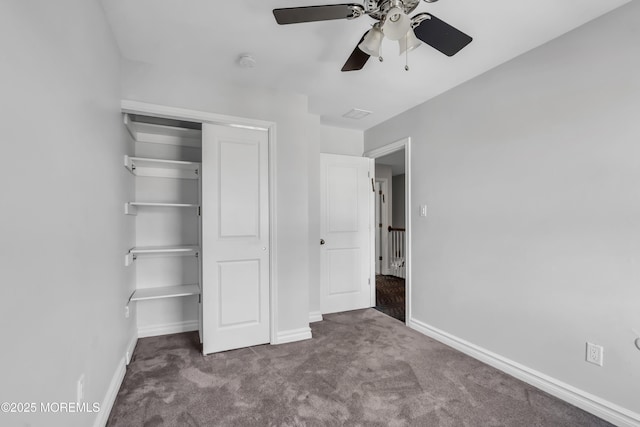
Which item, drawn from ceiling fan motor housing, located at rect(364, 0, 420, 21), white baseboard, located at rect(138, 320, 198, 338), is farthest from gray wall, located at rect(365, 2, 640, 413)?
white baseboard, located at rect(138, 320, 198, 338)

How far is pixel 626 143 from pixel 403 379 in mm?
2124

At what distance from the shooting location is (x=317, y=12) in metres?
1.45

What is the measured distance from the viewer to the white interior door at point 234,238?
2666 millimetres

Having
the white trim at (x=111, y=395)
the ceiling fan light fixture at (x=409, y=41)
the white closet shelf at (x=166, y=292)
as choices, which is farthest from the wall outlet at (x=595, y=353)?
the white closet shelf at (x=166, y=292)

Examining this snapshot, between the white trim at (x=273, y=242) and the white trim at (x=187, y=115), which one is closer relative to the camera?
the white trim at (x=187, y=115)

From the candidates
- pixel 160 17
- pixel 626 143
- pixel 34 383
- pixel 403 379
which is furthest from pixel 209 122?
pixel 626 143

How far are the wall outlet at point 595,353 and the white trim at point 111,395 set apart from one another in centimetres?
297

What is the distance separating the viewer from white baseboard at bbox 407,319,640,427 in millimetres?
1748

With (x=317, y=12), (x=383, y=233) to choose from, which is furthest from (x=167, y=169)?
(x=383, y=233)

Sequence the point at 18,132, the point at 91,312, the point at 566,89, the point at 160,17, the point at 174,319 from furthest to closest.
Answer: the point at 174,319 < the point at 566,89 < the point at 160,17 < the point at 91,312 < the point at 18,132

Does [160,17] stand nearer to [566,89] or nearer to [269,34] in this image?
[269,34]

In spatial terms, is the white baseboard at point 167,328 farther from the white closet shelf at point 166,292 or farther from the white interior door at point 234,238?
the white interior door at point 234,238

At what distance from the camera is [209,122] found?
270 centimetres

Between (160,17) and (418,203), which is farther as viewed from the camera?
(418,203)
